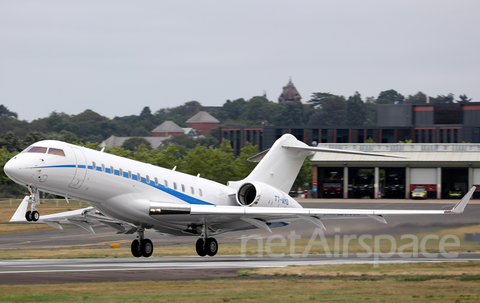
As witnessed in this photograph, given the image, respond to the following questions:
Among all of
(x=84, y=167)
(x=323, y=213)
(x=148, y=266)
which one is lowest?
(x=148, y=266)

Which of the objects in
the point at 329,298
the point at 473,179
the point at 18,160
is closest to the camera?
the point at 329,298

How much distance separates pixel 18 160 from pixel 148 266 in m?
6.25

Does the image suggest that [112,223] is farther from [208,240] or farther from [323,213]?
[323,213]

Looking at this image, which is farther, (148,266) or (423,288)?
(148,266)

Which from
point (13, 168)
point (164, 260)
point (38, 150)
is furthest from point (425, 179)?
point (13, 168)

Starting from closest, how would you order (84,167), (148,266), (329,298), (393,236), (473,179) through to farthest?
(329,298) < (84,167) < (148,266) < (393,236) < (473,179)

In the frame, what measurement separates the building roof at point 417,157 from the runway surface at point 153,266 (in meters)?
38.7

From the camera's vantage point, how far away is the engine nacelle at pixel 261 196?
82.7 ft

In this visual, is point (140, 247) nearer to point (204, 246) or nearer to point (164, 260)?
point (164, 260)

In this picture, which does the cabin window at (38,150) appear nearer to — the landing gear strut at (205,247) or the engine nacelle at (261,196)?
the landing gear strut at (205,247)

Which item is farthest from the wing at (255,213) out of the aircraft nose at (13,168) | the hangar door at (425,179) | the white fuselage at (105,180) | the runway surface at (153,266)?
the hangar door at (425,179)

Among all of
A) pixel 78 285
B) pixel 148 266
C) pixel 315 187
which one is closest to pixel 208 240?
pixel 148 266

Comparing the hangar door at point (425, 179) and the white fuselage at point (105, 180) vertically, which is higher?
the white fuselage at point (105, 180)

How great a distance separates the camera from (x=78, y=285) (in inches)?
695
